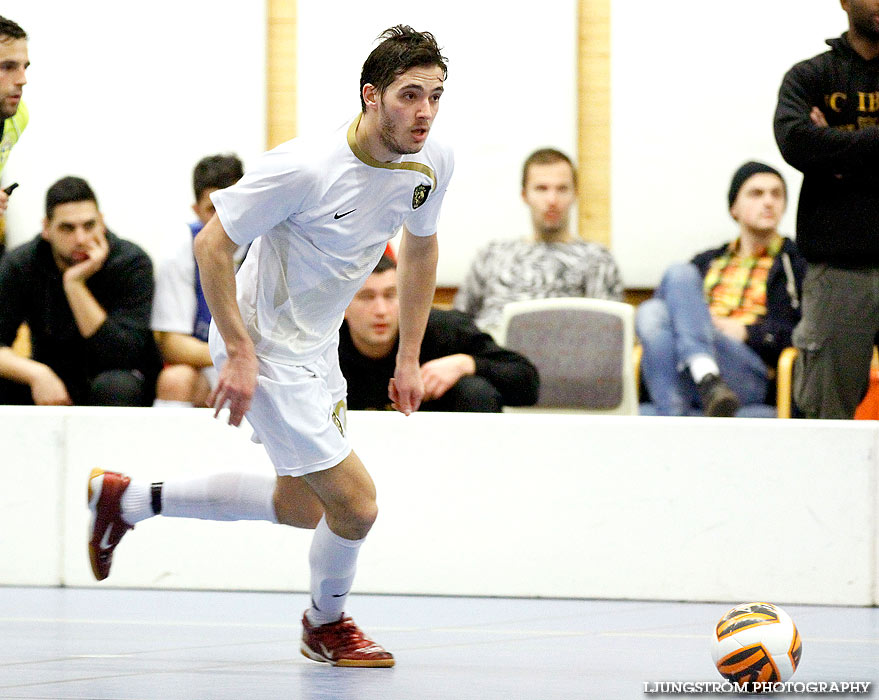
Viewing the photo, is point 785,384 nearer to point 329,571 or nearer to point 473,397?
point 473,397

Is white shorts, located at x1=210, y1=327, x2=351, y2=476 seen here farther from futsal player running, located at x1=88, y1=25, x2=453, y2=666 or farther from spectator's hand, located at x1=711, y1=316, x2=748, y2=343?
spectator's hand, located at x1=711, y1=316, x2=748, y2=343

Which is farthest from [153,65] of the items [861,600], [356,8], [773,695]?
[773,695]

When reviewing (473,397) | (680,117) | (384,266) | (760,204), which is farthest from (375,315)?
(680,117)

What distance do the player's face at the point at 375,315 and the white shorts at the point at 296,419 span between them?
145 centimetres

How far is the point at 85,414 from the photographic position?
15.4 ft

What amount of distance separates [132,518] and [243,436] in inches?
37.3

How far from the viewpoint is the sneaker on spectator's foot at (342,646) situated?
331 centimetres

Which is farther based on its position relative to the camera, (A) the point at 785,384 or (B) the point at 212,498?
(A) the point at 785,384

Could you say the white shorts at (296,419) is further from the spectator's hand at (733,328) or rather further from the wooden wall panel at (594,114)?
the wooden wall panel at (594,114)

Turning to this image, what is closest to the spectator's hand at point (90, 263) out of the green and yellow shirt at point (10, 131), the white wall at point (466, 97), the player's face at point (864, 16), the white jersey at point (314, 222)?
the green and yellow shirt at point (10, 131)

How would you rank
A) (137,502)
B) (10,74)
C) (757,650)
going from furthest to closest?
1. (10,74)
2. (137,502)
3. (757,650)

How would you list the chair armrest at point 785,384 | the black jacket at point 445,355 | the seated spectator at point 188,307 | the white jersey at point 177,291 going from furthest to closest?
the white jersey at point 177,291
the seated spectator at point 188,307
the chair armrest at point 785,384
the black jacket at point 445,355

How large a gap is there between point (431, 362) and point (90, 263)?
5.08ft

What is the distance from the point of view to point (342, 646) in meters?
3.36
